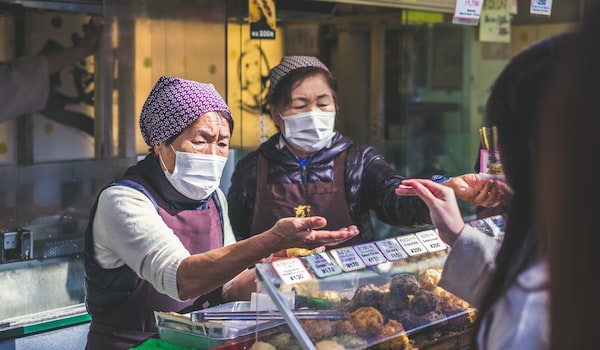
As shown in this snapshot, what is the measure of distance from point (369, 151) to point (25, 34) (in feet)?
7.69

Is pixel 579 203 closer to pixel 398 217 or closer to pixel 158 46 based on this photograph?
pixel 398 217

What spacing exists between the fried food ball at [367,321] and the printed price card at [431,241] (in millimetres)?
346

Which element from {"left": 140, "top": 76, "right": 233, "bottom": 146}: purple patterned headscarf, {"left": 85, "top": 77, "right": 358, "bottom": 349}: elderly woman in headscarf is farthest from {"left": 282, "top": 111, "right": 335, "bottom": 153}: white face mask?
{"left": 140, "top": 76, "right": 233, "bottom": 146}: purple patterned headscarf

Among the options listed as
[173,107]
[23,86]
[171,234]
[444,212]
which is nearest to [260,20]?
[23,86]

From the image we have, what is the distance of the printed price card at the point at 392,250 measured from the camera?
89.4 inches

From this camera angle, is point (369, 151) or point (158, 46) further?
point (158, 46)

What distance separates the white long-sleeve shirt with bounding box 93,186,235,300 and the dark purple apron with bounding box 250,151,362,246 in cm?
97

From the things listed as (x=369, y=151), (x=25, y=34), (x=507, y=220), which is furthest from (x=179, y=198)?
(x=25, y=34)

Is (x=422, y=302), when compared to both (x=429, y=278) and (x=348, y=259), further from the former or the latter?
(x=348, y=259)

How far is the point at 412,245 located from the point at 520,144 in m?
1.04

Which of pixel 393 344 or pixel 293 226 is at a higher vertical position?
pixel 293 226

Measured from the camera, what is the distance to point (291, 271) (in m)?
1.98

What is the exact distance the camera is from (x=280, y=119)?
3410 mm

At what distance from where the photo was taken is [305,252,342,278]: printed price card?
6.81 ft
